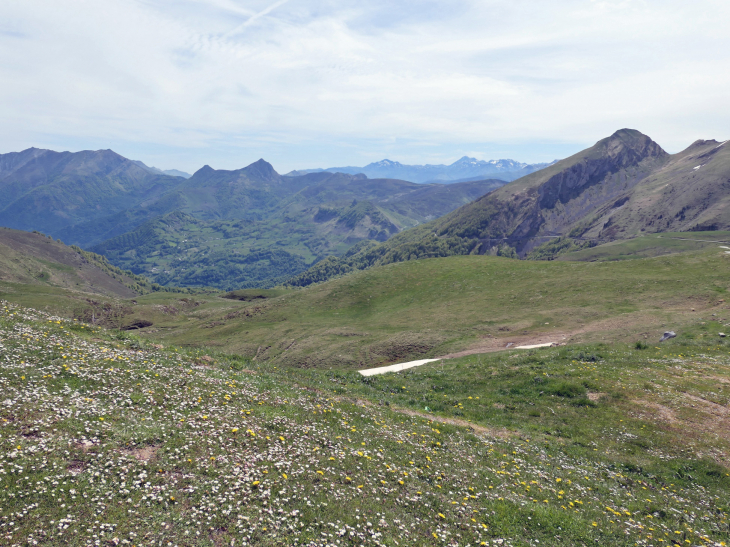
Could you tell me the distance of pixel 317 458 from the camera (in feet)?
51.5

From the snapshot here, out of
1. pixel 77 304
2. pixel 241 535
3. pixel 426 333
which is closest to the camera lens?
pixel 241 535

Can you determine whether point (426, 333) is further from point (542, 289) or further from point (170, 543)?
point (170, 543)

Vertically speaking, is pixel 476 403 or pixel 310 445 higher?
pixel 310 445

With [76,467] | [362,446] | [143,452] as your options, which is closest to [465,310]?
[362,446]

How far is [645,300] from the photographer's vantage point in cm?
5766

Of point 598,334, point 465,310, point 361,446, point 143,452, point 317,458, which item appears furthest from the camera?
point 465,310

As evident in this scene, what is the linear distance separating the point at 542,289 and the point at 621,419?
54442 mm

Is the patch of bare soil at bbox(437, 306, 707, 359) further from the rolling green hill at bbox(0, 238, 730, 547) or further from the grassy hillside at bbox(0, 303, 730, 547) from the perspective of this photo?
the grassy hillside at bbox(0, 303, 730, 547)

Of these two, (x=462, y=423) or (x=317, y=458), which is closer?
(x=317, y=458)

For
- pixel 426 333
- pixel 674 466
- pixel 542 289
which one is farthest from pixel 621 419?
pixel 542 289

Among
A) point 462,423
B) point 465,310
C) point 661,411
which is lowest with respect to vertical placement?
point 465,310

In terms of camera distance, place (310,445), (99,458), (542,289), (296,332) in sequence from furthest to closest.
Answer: (296,332) < (542,289) < (310,445) < (99,458)

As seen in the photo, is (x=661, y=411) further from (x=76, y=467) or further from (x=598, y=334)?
(x=76, y=467)

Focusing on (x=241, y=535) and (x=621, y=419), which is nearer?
(x=241, y=535)
